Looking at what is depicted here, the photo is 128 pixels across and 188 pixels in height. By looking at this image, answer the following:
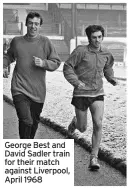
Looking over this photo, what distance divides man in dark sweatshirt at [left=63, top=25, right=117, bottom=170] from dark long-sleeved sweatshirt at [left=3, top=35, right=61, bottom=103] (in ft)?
0.93

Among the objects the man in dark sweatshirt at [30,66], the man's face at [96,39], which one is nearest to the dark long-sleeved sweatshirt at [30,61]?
the man in dark sweatshirt at [30,66]

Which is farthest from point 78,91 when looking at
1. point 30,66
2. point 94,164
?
point 94,164

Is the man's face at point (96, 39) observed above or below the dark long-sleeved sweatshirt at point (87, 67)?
above

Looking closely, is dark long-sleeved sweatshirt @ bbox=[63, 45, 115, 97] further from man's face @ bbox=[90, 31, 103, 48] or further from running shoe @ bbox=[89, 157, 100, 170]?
running shoe @ bbox=[89, 157, 100, 170]

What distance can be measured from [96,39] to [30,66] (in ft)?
2.47

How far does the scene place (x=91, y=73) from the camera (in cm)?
454

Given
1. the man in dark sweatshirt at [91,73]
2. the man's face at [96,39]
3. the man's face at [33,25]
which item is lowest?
the man in dark sweatshirt at [91,73]

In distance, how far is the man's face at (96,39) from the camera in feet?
14.2

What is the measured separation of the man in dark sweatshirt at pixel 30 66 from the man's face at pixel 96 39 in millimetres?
496

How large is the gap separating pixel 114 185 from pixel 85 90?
0.88 metres

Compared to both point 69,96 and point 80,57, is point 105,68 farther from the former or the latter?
point 69,96

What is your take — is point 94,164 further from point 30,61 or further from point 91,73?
point 30,61

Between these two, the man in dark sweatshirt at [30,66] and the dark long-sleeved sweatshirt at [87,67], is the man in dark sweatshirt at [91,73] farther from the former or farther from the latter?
the man in dark sweatshirt at [30,66]

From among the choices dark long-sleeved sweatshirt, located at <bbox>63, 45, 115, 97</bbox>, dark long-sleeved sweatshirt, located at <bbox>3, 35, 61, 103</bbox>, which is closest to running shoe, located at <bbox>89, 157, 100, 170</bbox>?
dark long-sleeved sweatshirt, located at <bbox>63, 45, 115, 97</bbox>
